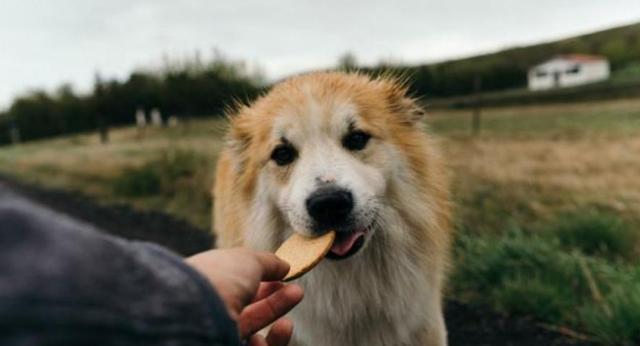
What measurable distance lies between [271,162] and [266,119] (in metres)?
0.24

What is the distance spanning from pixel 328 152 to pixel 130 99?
22685 mm

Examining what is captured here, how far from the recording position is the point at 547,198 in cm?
628

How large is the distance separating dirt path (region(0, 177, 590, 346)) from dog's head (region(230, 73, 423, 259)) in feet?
3.57

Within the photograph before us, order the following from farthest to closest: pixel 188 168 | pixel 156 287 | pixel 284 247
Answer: pixel 188 168, pixel 284 247, pixel 156 287

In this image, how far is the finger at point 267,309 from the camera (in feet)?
5.00

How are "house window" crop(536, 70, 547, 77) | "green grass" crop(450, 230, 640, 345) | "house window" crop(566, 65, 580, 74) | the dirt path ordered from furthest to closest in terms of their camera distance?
"house window" crop(536, 70, 547, 77) → "house window" crop(566, 65, 580, 74) → the dirt path → "green grass" crop(450, 230, 640, 345)

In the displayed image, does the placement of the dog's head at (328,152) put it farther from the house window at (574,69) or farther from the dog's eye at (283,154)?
Result: the house window at (574,69)

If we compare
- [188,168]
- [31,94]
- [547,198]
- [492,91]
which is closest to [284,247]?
[547,198]

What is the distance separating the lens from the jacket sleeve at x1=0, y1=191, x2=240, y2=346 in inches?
27.5

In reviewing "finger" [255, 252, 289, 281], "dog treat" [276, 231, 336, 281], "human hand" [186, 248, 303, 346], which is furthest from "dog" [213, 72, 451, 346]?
"finger" [255, 252, 289, 281]

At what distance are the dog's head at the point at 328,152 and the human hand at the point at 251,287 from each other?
103 centimetres

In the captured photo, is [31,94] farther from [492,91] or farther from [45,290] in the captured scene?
[45,290]

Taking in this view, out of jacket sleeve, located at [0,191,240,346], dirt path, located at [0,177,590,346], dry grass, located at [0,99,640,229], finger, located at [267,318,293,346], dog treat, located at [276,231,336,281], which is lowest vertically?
dirt path, located at [0,177,590,346]

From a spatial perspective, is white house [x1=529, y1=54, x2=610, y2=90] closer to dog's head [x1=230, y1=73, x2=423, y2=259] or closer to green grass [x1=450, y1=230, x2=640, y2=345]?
green grass [x1=450, y1=230, x2=640, y2=345]
